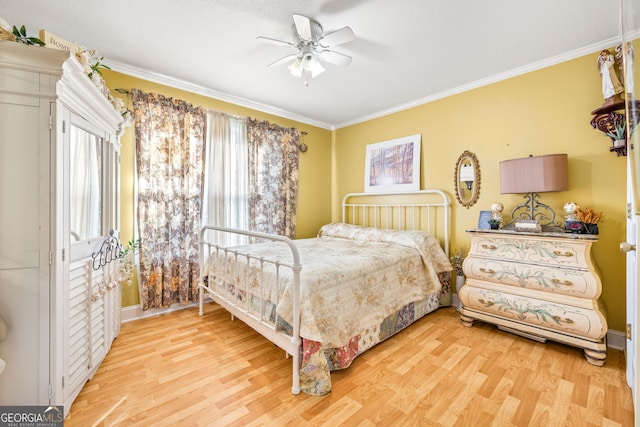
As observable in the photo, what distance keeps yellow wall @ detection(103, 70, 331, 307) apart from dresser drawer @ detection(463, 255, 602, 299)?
238 centimetres

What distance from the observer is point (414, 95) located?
326 cm

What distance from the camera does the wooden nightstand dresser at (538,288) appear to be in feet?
6.20

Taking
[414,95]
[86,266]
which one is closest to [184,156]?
[86,266]

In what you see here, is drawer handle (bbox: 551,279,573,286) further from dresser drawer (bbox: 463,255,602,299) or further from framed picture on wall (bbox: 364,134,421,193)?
framed picture on wall (bbox: 364,134,421,193)

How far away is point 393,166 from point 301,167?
54.2 inches

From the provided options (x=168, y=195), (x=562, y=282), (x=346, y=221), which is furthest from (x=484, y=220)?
(x=168, y=195)

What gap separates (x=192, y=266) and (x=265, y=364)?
1.53 m

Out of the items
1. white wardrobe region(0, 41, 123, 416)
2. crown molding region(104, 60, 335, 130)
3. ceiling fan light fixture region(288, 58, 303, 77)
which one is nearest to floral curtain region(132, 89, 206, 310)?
crown molding region(104, 60, 335, 130)

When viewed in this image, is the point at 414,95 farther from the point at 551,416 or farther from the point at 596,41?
the point at 551,416

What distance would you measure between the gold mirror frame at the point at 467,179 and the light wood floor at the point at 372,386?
140 cm

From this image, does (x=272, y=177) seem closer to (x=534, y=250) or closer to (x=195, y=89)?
(x=195, y=89)

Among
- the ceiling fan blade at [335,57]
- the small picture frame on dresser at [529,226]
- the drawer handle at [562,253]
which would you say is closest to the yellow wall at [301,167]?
the ceiling fan blade at [335,57]

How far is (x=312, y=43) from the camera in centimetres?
208

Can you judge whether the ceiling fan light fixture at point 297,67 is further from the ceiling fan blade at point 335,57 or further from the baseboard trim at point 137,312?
the baseboard trim at point 137,312
